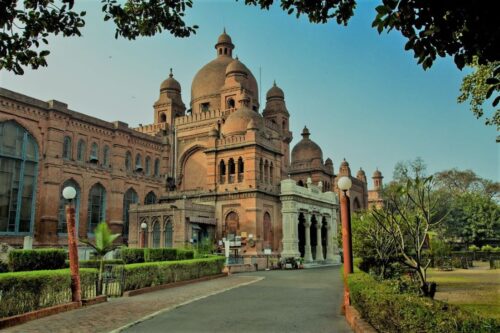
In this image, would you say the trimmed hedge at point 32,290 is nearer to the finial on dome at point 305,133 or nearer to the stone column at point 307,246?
the stone column at point 307,246

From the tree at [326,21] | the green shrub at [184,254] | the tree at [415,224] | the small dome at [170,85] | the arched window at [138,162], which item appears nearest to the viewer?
the tree at [326,21]

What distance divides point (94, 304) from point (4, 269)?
13.3 ft

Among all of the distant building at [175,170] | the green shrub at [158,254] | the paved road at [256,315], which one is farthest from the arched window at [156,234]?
the paved road at [256,315]

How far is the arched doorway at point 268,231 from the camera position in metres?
34.4

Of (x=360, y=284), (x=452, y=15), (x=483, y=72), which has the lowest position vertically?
(x=360, y=284)

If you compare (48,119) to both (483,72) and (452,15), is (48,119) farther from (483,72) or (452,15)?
(452,15)

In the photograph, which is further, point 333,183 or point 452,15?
point 333,183

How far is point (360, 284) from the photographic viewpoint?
29.1 feet

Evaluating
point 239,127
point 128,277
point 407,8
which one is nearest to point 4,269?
point 128,277

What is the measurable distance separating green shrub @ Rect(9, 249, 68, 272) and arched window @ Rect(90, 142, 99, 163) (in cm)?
1912

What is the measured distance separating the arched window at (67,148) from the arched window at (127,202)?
612cm

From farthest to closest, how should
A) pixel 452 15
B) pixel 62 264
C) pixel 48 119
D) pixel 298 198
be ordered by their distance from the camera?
pixel 298 198 < pixel 48 119 < pixel 62 264 < pixel 452 15

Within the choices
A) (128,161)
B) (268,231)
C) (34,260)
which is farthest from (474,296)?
(128,161)

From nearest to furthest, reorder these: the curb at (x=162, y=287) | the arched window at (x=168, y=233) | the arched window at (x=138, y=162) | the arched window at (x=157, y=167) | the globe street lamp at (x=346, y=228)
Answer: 1. the globe street lamp at (x=346, y=228)
2. the curb at (x=162, y=287)
3. the arched window at (x=168, y=233)
4. the arched window at (x=138, y=162)
5. the arched window at (x=157, y=167)
